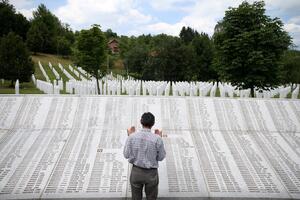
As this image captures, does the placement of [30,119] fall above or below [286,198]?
above

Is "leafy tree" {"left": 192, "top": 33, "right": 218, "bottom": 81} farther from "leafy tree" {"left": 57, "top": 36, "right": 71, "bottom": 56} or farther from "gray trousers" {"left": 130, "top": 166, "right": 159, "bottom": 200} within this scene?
"gray trousers" {"left": 130, "top": 166, "right": 159, "bottom": 200}

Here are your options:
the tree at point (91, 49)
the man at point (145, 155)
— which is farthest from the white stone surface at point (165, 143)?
the tree at point (91, 49)

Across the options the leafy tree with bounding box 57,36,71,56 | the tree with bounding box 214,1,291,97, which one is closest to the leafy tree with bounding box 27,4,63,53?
the leafy tree with bounding box 57,36,71,56

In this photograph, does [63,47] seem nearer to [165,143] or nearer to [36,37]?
[36,37]

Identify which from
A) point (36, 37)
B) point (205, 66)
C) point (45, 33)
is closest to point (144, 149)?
point (205, 66)

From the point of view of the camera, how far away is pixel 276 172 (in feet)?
16.4

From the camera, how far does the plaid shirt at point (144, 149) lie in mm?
3824

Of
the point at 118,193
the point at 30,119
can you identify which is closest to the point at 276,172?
the point at 118,193

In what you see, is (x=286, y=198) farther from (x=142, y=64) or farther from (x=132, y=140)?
(x=142, y=64)

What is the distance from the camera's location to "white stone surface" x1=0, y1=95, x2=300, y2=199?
15.1 feet

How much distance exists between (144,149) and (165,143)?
6.77ft

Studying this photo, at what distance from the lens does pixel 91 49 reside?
938 inches

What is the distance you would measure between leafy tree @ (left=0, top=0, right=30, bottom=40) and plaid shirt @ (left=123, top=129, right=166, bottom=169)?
236 feet

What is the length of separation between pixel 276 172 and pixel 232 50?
10.8 meters
